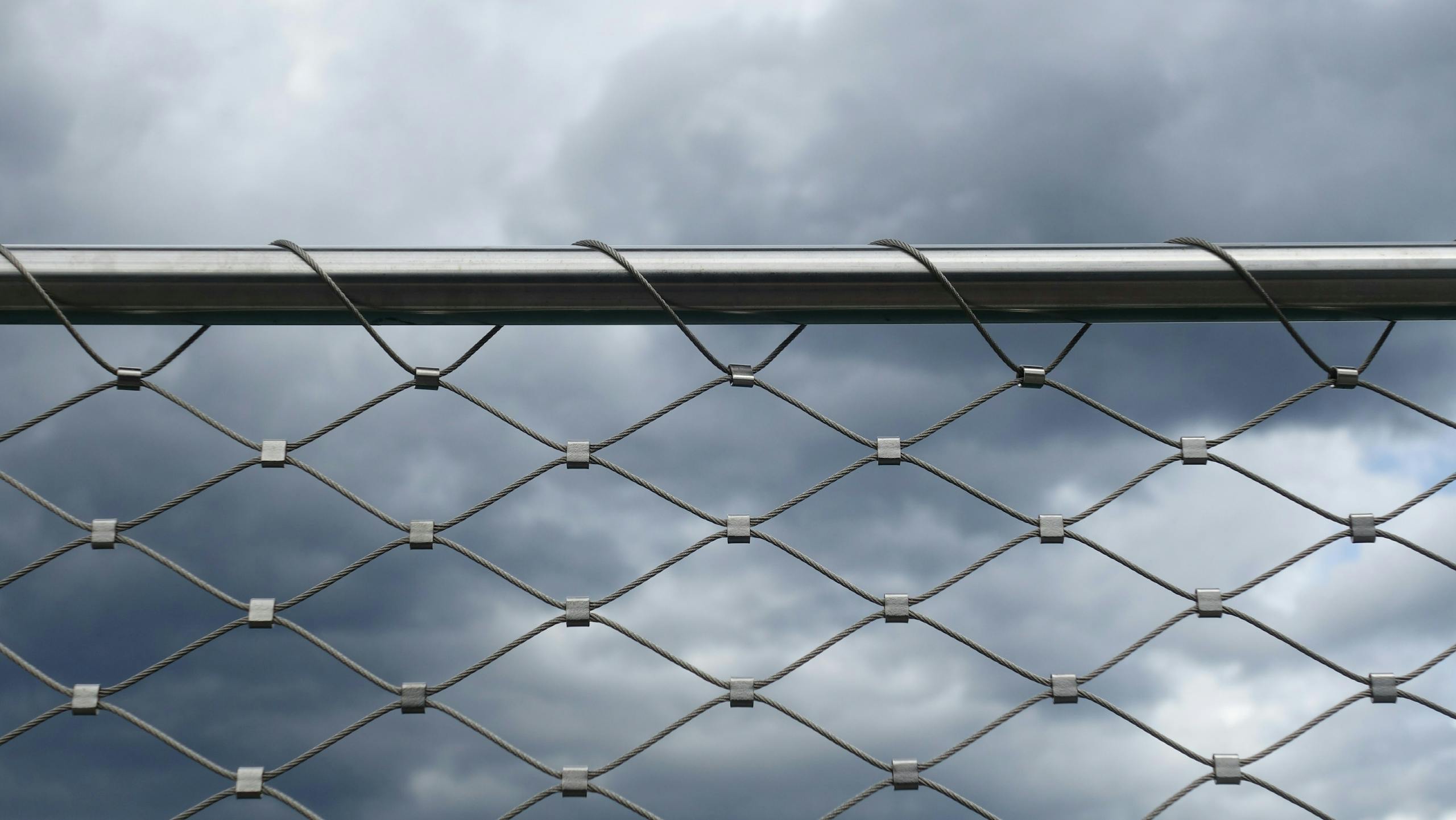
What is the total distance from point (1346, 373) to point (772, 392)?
0.58 metres

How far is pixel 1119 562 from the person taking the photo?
105 cm

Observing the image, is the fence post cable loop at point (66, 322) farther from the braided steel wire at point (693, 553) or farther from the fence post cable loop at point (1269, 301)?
the fence post cable loop at point (1269, 301)

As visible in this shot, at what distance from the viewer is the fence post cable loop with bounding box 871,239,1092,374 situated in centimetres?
105

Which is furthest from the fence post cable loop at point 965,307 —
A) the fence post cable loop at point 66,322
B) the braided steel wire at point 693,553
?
the fence post cable loop at point 66,322

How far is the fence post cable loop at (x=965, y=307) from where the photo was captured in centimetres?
105

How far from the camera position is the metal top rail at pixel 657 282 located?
1.04m

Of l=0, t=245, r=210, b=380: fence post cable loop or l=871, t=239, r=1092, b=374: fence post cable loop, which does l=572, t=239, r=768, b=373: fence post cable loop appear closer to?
l=871, t=239, r=1092, b=374: fence post cable loop

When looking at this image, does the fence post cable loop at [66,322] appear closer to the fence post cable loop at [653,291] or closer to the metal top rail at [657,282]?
the metal top rail at [657,282]

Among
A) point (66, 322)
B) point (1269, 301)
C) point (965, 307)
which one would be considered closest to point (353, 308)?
point (66, 322)

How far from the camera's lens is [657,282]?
104cm

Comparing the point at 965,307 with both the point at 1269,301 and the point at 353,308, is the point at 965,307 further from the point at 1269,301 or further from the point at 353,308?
the point at 353,308

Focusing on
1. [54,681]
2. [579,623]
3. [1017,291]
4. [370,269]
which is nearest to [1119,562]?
[1017,291]

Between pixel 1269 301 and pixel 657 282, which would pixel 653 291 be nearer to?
pixel 657 282

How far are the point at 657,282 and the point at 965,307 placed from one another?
0.30m
